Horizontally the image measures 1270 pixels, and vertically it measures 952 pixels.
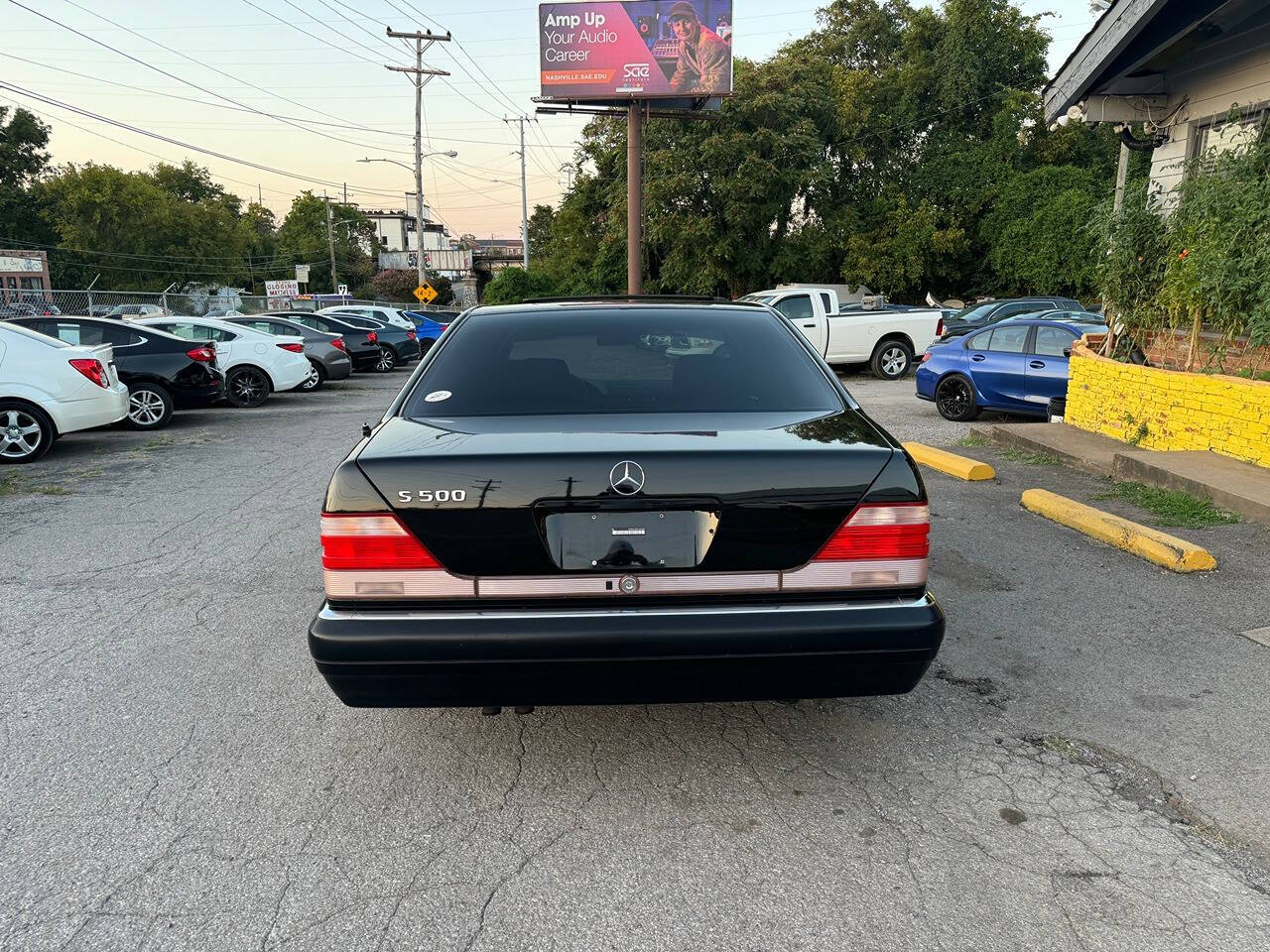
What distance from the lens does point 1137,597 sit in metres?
4.96

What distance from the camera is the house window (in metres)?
8.58

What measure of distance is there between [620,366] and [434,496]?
4.35ft

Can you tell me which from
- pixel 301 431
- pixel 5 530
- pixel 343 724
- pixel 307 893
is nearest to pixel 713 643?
pixel 307 893

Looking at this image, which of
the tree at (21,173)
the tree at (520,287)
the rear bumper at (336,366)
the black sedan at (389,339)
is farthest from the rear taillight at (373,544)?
the tree at (21,173)

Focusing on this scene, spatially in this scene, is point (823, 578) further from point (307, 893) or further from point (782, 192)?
point (782, 192)

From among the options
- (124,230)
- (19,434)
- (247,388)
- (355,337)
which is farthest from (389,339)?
(124,230)

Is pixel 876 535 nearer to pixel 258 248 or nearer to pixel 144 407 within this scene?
pixel 144 407

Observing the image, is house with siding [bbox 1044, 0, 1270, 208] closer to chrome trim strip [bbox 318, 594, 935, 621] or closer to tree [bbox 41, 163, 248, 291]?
chrome trim strip [bbox 318, 594, 935, 621]

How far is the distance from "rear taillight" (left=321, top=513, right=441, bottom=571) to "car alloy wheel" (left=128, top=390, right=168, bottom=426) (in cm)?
1097

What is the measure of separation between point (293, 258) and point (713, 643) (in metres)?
112

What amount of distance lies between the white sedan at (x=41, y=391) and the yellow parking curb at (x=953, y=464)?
848 cm

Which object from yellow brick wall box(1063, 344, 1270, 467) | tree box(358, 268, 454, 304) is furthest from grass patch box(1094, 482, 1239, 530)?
tree box(358, 268, 454, 304)

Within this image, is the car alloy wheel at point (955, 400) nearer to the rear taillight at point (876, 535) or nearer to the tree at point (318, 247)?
the rear taillight at point (876, 535)

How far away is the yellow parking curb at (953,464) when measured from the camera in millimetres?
8133
